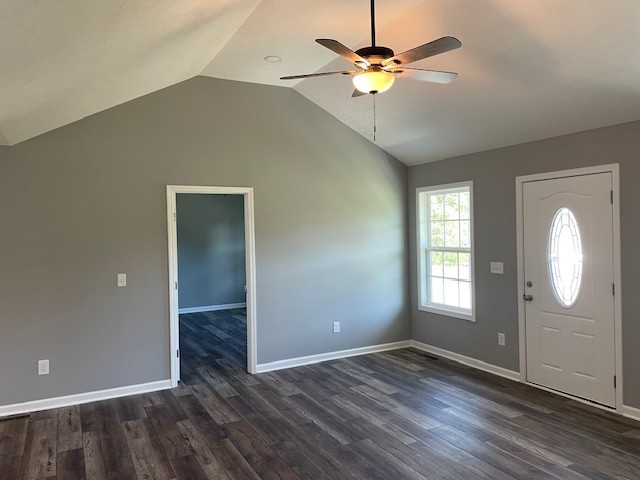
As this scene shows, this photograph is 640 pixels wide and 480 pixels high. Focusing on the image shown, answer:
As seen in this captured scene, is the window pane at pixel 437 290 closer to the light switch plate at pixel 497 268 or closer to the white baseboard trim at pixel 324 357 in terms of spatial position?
the white baseboard trim at pixel 324 357

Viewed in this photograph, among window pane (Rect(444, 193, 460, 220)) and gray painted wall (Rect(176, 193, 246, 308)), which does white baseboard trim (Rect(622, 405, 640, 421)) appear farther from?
gray painted wall (Rect(176, 193, 246, 308))

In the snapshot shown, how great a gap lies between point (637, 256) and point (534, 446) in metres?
1.78

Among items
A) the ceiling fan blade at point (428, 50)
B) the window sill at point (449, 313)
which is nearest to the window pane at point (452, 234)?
the window sill at point (449, 313)

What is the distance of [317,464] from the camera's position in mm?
3189

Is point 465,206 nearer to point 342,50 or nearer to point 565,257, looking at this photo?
point 565,257

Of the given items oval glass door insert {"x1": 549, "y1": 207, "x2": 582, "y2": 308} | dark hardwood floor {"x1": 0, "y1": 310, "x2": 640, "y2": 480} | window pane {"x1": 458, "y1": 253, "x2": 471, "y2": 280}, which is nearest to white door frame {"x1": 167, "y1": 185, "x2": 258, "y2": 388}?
dark hardwood floor {"x1": 0, "y1": 310, "x2": 640, "y2": 480}

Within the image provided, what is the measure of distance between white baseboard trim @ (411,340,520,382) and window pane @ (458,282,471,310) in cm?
61

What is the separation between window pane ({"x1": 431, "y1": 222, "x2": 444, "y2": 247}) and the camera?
19.2 feet

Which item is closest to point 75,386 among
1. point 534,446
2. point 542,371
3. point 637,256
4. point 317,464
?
point 317,464

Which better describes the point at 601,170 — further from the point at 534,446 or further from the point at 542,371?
the point at 534,446

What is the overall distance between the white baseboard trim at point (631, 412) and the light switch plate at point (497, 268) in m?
1.65

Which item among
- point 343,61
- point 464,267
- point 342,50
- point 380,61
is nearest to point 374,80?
point 380,61

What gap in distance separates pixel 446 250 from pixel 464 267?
1.10ft

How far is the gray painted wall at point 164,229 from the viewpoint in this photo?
4230mm
